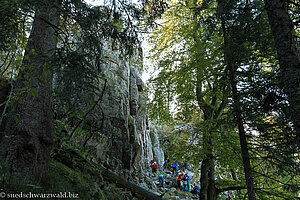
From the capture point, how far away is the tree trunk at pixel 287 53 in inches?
108

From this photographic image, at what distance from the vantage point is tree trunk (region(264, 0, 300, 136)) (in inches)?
108

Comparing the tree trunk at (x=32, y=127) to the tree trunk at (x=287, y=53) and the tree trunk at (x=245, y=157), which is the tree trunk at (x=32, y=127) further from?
the tree trunk at (x=287, y=53)

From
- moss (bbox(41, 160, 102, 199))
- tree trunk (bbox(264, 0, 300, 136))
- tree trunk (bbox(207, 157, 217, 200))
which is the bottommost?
tree trunk (bbox(207, 157, 217, 200))

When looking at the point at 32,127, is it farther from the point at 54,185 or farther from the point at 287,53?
the point at 287,53

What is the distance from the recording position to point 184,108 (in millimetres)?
9250

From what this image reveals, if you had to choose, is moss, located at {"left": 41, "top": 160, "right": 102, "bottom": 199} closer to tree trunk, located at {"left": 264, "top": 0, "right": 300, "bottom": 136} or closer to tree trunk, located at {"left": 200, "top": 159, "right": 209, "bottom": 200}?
tree trunk, located at {"left": 264, "top": 0, "right": 300, "bottom": 136}

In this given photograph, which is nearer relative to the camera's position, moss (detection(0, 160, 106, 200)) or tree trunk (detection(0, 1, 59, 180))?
moss (detection(0, 160, 106, 200))

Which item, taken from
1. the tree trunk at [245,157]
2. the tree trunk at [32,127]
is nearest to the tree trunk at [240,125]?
the tree trunk at [245,157]

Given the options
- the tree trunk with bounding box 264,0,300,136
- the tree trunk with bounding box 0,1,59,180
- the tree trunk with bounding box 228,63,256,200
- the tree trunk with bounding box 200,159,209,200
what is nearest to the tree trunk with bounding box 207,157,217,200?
the tree trunk with bounding box 200,159,209,200

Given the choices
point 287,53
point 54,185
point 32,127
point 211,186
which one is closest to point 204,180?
point 211,186

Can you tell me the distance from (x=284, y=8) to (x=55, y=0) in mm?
4373

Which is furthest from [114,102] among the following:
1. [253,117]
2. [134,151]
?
[253,117]

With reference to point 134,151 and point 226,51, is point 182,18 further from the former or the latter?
point 134,151

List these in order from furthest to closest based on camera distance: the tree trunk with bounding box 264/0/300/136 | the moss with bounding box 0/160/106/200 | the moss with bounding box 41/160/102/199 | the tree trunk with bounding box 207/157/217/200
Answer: the tree trunk with bounding box 207/157/217/200
the moss with bounding box 41/160/102/199
the tree trunk with bounding box 264/0/300/136
the moss with bounding box 0/160/106/200
